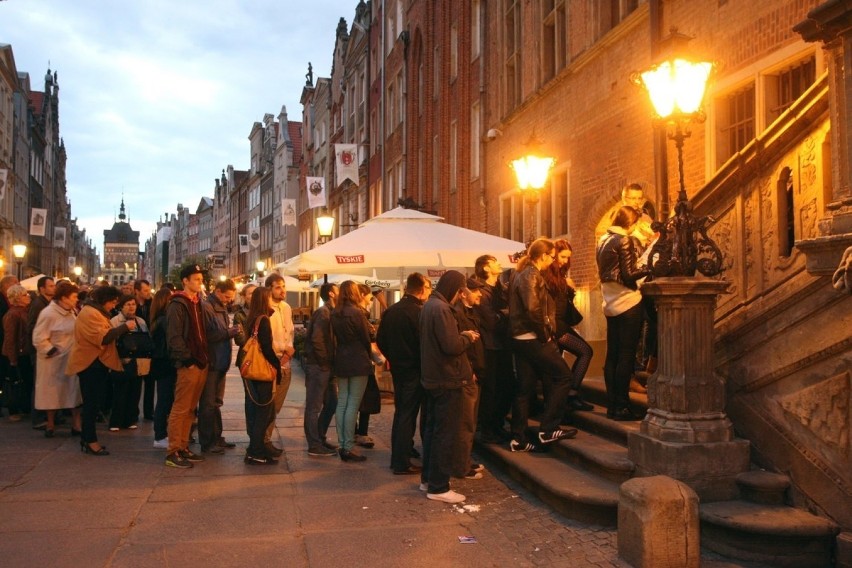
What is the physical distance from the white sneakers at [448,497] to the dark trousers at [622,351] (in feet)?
5.66

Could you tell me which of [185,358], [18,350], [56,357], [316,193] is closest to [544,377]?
[185,358]

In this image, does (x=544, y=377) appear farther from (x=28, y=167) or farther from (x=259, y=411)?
(x=28, y=167)

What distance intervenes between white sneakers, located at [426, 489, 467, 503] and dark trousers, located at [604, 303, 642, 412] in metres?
1.73

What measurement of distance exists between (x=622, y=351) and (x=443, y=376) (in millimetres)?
1646

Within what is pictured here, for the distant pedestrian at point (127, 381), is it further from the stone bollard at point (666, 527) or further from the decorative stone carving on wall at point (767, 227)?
the decorative stone carving on wall at point (767, 227)

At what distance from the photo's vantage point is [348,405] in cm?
793

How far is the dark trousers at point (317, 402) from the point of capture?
8.15 metres

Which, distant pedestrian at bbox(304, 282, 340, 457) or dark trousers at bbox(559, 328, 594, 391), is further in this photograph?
distant pedestrian at bbox(304, 282, 340, 457)

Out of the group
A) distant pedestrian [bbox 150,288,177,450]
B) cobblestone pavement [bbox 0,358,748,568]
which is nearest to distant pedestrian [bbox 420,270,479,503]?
cobblestone pavement [bbox 0,358,748,568]

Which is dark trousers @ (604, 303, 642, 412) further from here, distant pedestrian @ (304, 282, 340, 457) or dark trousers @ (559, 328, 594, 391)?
distant pedestrian @ (304, 282, 340, 457)

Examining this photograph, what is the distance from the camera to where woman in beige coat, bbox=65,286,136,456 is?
318 inches

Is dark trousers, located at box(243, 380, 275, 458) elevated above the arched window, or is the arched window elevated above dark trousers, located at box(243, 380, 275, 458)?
the arched window

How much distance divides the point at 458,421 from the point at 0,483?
3.99 meters

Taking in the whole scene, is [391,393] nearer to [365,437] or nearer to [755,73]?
[365,437]
